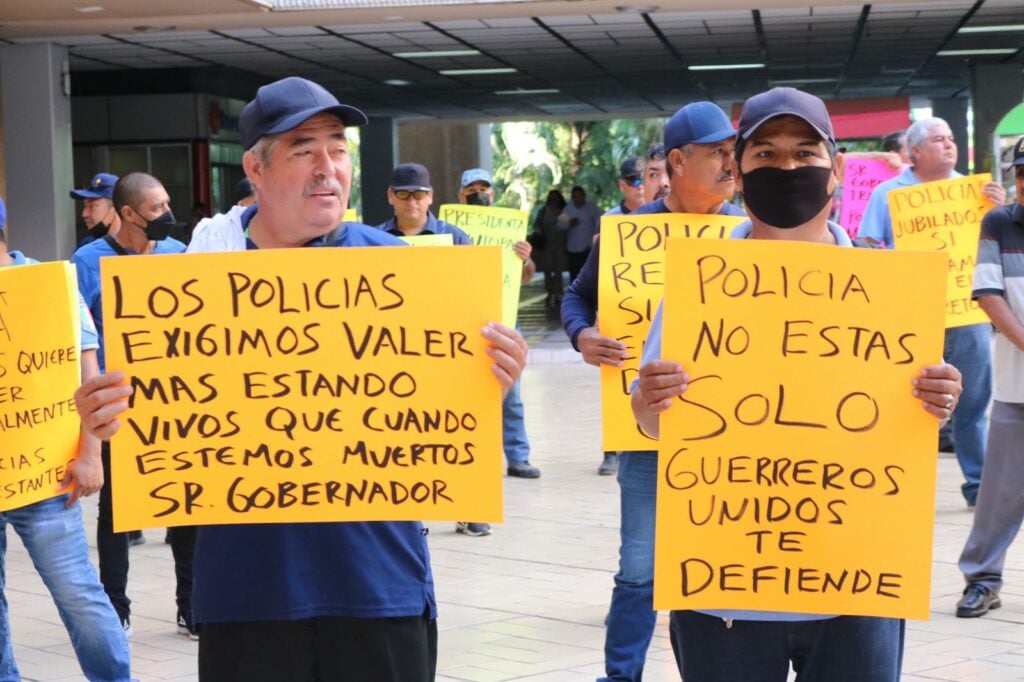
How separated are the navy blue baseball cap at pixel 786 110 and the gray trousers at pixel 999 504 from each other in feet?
12.8

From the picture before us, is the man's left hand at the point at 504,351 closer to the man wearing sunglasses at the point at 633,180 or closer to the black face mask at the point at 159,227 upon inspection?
the black face mask at the point at 159,227

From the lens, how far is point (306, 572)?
3.32m

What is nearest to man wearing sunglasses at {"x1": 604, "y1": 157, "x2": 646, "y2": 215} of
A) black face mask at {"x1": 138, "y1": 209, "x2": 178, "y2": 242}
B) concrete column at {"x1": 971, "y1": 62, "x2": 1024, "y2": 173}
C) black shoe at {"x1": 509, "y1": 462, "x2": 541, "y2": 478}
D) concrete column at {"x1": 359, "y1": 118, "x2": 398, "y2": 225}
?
black shoe at {"x1": 509, "y1": 462, "x2": 541, "y2": 478}

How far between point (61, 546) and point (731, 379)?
3.07 meters

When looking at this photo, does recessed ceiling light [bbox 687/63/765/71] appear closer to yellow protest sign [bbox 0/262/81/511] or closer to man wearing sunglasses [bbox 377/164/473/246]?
man wearing sunglasses [bbox 377/164/473/246]

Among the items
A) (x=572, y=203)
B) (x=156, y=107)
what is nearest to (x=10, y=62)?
(x=156, y=107)

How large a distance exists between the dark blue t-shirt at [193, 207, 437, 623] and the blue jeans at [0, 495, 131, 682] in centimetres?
228

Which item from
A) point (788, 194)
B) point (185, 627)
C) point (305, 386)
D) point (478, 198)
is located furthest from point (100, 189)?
point (788, 194)

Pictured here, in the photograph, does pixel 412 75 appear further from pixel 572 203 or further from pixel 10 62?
pixel 10 62

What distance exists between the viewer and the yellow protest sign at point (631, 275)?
5.69 meters

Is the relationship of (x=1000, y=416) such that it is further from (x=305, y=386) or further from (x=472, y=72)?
(x=472, y=72)

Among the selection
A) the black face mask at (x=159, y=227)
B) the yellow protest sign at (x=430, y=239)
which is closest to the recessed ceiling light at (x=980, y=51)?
the yellow protest sign at (x=430, y=239)

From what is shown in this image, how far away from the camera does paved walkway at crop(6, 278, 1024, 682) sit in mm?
6293

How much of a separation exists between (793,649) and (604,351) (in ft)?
7.72
